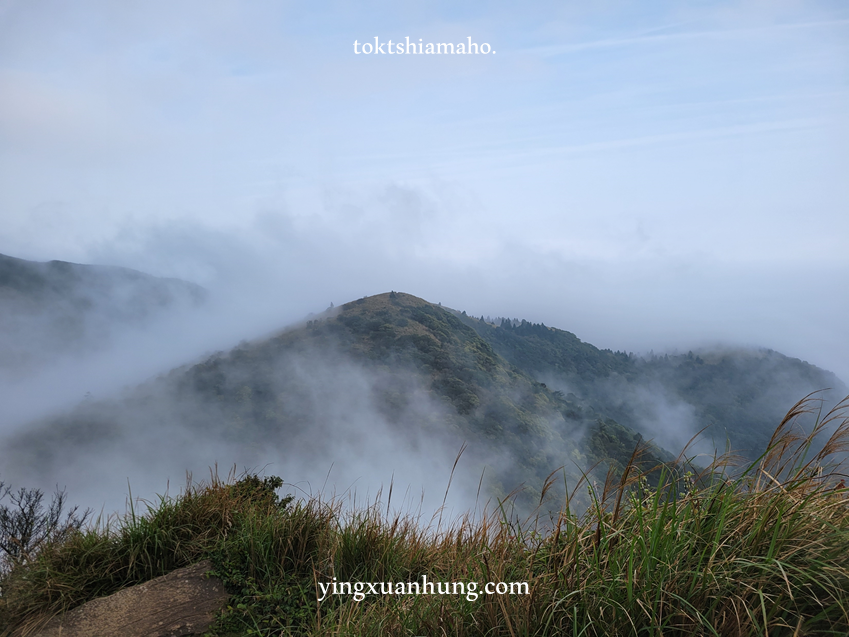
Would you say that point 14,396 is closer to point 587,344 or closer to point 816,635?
point 587,344

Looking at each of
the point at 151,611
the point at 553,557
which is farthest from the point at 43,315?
the point at 553,557

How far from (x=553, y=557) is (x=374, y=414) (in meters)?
113

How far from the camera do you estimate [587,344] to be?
171 m

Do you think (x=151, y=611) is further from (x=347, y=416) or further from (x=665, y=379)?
(x=665, y=379)

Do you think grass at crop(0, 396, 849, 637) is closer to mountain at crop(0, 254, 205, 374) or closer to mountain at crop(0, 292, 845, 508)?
mountain at crop(0, 292, 845, 508)

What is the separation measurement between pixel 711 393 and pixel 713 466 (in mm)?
172207

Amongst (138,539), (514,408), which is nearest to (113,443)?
(514,408)

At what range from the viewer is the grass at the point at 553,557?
7.34 feet

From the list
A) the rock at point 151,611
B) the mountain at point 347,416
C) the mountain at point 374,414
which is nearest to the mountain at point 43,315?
the mountain at point 374,414

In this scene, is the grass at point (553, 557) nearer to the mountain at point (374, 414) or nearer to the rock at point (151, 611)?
the rock at point (151, 611)

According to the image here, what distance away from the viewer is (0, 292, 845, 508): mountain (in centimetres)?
10050

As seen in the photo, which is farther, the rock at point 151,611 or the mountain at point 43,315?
the mountain at point 43,315

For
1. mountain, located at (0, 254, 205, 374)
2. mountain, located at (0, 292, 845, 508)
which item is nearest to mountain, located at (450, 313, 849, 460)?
mountain, located at (0, 292, 845, 508)

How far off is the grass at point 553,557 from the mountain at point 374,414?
81.3 meters
